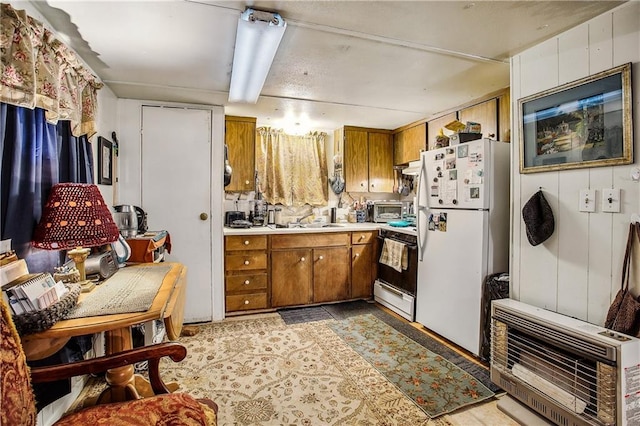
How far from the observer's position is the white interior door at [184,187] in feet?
10.2

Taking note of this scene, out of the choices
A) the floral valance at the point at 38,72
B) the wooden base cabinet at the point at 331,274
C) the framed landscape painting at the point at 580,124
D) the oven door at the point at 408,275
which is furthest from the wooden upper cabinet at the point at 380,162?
the floral valance at the point at 38,72

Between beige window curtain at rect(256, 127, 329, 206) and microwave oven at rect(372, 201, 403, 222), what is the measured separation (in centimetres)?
72

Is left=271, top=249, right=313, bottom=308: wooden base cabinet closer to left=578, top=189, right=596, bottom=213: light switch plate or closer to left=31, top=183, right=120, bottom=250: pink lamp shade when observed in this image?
left=31, top=183, right=120, bottom=250: pink lamp shade

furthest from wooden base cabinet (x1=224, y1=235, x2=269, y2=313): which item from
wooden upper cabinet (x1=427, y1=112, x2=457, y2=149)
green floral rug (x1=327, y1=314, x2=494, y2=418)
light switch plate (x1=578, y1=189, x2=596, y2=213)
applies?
light switch plate (x1=578, y1=189, x2=596, y2=213)

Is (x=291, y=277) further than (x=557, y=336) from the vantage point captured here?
Yes

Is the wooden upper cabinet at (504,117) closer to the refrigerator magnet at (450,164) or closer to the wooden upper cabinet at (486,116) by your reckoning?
the wooden upper cabinet at (486,116)

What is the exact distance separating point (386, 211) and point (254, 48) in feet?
9.45

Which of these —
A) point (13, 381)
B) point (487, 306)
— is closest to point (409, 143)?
point (487, 306)

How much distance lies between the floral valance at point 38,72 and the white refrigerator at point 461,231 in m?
2.67

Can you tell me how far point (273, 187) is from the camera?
13.7ft

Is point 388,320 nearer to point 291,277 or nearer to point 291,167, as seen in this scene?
point 291,277

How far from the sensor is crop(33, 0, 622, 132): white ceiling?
162 centimetres

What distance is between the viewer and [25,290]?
45.3 inches

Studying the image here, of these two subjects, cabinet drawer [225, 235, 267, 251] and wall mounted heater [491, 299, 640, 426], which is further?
cabinet drawer [225, 235, 267, 251]
